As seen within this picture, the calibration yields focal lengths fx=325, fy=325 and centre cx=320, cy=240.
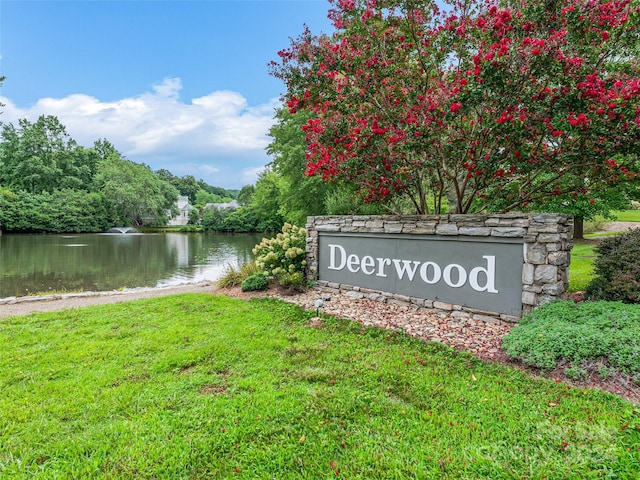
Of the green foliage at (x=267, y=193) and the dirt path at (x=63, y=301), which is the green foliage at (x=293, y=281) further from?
the green foliage at (x=267, y=193)

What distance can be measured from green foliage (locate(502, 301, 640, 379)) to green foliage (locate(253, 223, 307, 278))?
377cm

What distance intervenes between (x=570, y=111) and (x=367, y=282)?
327 centimetres

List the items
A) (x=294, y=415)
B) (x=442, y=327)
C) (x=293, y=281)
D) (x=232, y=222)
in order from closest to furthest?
(x=294, y=415) < (x=442, y=327) < (x=293, y=281) < (x=232, y=222)

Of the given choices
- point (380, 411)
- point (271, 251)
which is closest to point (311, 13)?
point (271, 251)

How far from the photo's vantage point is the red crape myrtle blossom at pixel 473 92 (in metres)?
3.38

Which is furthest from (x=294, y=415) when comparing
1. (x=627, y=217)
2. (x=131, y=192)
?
(x=131, y=192)

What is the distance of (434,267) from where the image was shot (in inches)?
172

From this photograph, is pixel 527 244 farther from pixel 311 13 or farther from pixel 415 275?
pixel 311 13

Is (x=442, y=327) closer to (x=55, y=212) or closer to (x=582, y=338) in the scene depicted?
(x=582, y=338)

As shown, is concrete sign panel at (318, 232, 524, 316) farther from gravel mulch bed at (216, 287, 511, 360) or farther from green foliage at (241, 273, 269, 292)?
green foliage at (241, 273, 269, 292)

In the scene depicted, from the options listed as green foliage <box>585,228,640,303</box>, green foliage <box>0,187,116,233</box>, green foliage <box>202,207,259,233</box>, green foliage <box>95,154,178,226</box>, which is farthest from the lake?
green foliage <box>95,154,178,226</box>

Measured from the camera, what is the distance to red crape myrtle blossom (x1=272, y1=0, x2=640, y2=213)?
338cm

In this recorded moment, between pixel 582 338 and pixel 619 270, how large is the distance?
1.46 meters

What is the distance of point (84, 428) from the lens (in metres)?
1.94
